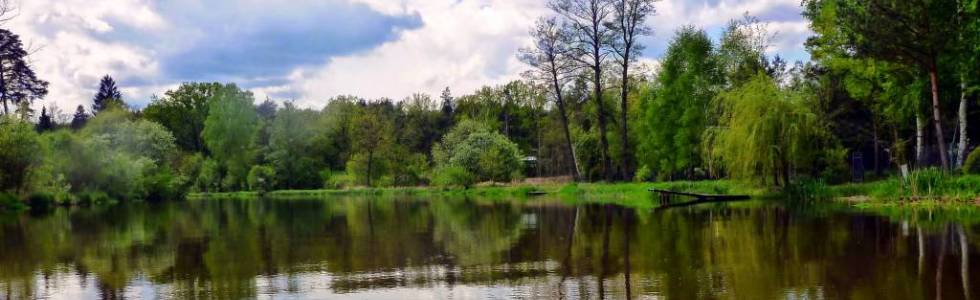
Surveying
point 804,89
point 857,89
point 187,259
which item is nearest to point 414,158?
point 804,89

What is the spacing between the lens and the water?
1238 cm

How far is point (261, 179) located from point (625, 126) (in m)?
46.8

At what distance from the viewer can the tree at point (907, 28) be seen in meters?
30.3

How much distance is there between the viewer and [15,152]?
46.8 m

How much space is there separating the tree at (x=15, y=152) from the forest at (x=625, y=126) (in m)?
0.12

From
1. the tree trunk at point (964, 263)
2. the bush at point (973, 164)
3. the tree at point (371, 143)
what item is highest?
the tree at point (371, 143)

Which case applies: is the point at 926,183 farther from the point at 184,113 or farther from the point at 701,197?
the point at 184,113

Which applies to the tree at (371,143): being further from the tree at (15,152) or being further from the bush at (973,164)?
the bush at (973,164)

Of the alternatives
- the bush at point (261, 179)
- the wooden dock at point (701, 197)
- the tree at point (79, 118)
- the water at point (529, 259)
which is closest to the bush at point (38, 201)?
the water at point (529, 259)

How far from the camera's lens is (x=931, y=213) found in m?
25.3

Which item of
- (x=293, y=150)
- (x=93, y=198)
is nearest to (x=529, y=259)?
(x=93, y=198)

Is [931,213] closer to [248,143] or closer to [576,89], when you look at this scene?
[576,89]

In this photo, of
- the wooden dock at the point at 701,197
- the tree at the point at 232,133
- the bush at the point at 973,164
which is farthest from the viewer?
the tree at the point at 232,133

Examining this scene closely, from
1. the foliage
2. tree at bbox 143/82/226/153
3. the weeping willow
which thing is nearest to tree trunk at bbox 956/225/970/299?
the weeping willow
